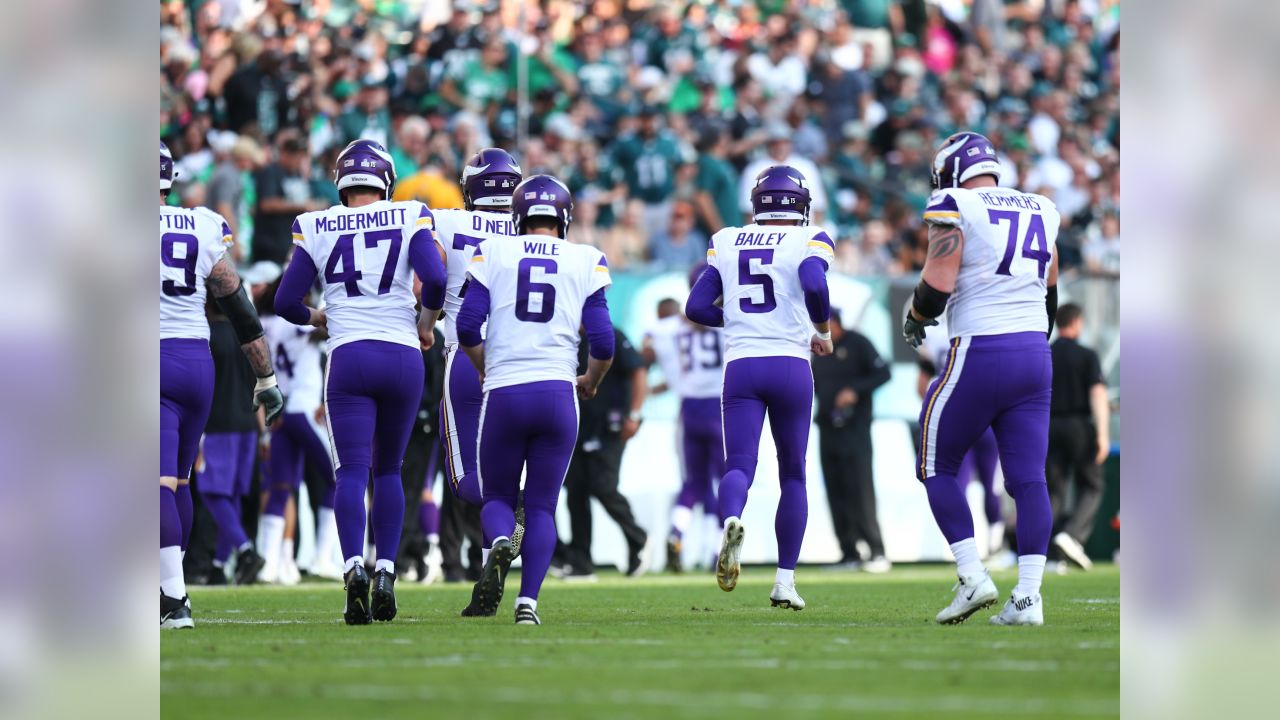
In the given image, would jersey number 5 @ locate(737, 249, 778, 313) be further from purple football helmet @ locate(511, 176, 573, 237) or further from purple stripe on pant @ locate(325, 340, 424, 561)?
purple stripe on pant @ locate(325, 340, 424, 561)

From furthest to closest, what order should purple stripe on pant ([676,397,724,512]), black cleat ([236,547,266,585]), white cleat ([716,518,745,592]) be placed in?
purple stripe on pant ([676,397,724,512])
black cleat ([236,547,266,585])
white cleat ([716,518,745,592])

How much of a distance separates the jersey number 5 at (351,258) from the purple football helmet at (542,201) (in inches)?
25.5

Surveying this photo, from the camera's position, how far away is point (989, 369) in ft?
30.6

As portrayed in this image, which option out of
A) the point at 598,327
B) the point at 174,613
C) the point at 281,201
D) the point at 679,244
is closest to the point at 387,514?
the point at 174,613

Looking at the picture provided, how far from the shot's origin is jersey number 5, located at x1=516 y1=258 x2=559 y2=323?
31.7 ft

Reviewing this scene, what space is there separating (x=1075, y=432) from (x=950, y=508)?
29.5 feet

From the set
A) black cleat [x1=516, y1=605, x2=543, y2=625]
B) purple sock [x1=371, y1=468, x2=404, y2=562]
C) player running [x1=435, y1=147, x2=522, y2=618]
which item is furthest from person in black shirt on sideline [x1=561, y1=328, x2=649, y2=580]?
black cleat [x1=516, y1=605, x2=543, y2=625]

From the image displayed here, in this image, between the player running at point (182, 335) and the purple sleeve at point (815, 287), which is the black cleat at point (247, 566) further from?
the purple sleeve at point (815, 287)

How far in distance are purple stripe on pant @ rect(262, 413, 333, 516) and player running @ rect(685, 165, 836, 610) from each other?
587 cm

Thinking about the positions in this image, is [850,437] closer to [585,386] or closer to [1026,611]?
[585,386]

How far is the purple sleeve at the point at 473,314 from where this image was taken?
9766 mm

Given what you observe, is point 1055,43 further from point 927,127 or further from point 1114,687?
point 1114,687
